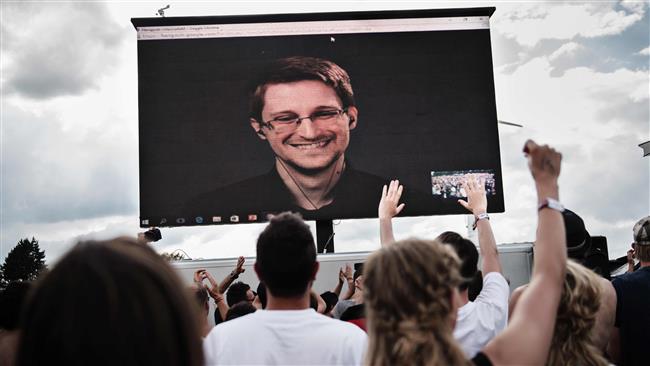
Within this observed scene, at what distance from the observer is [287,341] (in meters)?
2.09

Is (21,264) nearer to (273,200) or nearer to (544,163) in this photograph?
(273,200)

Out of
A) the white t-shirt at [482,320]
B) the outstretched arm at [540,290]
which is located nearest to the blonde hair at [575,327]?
the outstretched arm at [540,290]

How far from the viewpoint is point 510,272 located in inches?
277

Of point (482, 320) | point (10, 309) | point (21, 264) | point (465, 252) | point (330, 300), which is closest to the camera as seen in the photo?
point (482, 320)

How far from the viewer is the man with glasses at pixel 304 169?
7.57 meters

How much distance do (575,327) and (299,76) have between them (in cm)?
604

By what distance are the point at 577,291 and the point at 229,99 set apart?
617 centimetres

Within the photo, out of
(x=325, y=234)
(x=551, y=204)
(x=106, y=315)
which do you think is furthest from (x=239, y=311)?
(x=325, y=234)

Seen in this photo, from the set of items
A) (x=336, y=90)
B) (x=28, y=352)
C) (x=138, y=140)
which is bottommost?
(x=28, y=352)

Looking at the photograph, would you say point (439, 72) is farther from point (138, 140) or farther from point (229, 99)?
point (138, 140)

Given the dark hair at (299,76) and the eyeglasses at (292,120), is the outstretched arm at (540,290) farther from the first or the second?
the dark hair at (299,76)

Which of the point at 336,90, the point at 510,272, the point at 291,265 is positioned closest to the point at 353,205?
the point at 336,90

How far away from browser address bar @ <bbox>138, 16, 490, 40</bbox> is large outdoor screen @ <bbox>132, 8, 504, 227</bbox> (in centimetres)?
1

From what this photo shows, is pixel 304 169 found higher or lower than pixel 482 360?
higher
